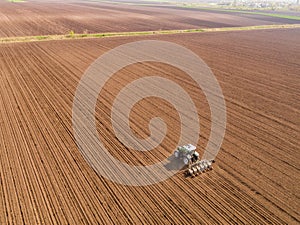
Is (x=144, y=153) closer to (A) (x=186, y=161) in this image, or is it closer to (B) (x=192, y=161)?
(A) (x=186, y=161)

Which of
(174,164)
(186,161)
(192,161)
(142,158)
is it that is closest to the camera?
(186,161)

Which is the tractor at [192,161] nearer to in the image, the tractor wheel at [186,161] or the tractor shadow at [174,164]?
the tractor wheel at [186,161]

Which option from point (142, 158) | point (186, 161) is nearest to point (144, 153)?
point (142, 158)

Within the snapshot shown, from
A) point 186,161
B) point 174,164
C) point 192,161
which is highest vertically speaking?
point 186,161

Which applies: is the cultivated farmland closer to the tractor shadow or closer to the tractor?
the tractor

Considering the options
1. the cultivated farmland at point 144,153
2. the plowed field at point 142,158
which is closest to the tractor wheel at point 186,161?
the plowed field at point 142,158

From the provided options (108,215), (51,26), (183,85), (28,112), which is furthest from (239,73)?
(51,26)

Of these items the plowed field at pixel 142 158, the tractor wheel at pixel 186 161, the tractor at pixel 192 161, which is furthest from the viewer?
the tractor wheel at pixel 186 161

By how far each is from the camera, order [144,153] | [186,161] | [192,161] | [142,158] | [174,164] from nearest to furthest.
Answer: [186,161]
[174,164]
[192,161]
[142,158]
[144,153]

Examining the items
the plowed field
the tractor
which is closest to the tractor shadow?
the tractor
